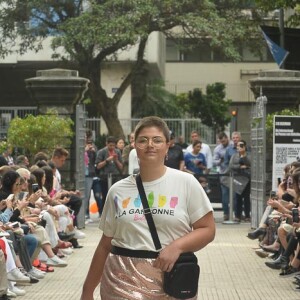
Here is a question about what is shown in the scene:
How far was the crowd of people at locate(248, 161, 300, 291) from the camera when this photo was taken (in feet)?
44.4

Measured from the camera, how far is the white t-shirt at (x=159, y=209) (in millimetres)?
6121

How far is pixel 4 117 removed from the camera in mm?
25359

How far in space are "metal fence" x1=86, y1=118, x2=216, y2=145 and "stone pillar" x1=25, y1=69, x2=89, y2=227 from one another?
1052 centimetres

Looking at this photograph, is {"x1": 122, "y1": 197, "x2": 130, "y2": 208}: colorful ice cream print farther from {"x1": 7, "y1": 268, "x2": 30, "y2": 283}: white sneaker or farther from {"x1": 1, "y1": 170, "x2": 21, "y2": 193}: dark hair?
{"x1": 1, "y1": 170, "x2": 21, "y2": 193}: dark hair

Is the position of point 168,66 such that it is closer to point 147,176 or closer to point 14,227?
point 14,227

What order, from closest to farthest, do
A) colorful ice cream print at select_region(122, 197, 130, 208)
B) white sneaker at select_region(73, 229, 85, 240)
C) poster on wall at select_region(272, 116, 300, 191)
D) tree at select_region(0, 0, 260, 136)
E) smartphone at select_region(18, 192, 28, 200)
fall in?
1. colorful ice cream print at select_region(122, 197, 130, 208)
2. smartphone at select_region(18, 192, 28, 200)
3. white sneaker at select_region(73, 229, 85, 240)
4. poster on wall at select_region(272, 116, 300, 191)
5. tree at select_region(0, 0, 260, 136)

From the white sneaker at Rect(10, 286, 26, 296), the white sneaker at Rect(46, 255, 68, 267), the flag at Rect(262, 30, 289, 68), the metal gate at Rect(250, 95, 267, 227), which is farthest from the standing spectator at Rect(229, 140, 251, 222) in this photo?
the white sneaker at Rect(10, 286, 26, 296)

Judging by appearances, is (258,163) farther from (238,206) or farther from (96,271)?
(96,271)

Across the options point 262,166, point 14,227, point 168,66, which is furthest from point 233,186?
point 168,66

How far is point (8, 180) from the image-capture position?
44.1 feet

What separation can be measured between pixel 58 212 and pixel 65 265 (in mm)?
1448

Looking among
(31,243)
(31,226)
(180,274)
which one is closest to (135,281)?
(180,274)

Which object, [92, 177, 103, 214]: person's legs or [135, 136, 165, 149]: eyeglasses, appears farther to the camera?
[92, 177, 103, 214]: person's legs

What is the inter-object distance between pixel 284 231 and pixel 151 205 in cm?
867
